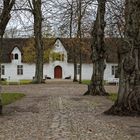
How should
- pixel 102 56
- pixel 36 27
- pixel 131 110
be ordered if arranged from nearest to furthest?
pixel 131 110, pixel 102 56, pixel 36 27

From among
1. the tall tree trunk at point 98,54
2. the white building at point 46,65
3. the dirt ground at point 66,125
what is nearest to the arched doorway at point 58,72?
the white building at point 46,65

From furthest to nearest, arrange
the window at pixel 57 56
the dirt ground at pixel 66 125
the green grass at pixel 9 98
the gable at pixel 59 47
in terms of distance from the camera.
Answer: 1. the window at pixel 57 56
2. the gable at pixel 59 47
3. the green grass at pixel 9 98
4. the dirt ground at pixel 66 125

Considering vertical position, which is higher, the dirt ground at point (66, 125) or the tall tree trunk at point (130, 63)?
the tall tree trunk at point (130, 63)

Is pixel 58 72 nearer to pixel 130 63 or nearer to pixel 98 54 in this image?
pixel 98 54

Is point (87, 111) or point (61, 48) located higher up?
point (61, 48)

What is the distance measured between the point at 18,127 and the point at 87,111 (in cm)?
569

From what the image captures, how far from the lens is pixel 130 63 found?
18.3 metres

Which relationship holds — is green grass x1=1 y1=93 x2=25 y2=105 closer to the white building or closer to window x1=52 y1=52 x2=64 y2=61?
window x1=52 y1=52 x2=64 y2=61

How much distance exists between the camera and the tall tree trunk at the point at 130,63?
59.5 ft

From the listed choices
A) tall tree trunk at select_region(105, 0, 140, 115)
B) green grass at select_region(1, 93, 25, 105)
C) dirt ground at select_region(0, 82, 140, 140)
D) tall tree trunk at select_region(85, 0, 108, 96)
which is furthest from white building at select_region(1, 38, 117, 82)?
dirt ground at select_region(0, 82, 140, 140)

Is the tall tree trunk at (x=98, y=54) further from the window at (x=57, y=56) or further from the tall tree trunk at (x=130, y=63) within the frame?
the window at (x=57, y=56)

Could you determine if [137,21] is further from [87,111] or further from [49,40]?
[49,40]

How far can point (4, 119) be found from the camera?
16.7 meters

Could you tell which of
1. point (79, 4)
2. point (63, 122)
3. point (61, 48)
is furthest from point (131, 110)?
point (61, 48)
